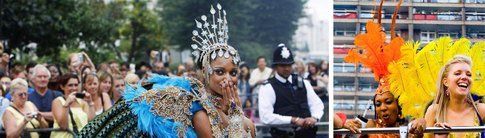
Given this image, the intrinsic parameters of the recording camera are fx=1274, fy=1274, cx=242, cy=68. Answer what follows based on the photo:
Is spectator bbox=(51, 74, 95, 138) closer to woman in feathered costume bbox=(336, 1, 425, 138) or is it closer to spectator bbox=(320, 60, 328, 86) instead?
woman in feathered costume bbox=(336, 1, 425, 138)

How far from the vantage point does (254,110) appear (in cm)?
1897

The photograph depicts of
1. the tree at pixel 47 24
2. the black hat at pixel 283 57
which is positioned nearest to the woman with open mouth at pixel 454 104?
the black hat at pixel 283 57

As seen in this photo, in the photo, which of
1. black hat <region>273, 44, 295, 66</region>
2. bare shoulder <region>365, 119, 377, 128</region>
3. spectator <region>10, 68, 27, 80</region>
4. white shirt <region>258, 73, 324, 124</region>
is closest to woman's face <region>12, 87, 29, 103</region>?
spectator <region>10, 68, 27, 80</region>

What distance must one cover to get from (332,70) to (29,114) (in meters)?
4.55

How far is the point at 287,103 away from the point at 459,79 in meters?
5.15

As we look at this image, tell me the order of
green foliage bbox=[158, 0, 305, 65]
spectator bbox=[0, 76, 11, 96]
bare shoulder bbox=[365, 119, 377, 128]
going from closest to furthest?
1. bare shoulder bbox=[365, 119, 377, 128]
2. spectator bbox=[0, 76, 11, 96]
3. green foliage bbox=[158, 0, 305, 65]

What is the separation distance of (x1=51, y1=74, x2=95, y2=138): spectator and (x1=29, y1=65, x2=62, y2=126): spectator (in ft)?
0.67

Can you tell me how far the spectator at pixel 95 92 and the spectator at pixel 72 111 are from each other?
25 cm

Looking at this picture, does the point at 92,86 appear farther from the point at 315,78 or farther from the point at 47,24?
the point at 47,24

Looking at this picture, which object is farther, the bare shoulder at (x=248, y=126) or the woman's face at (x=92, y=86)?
the woman's face at (x=92, y=86)

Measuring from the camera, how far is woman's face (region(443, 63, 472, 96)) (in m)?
7.91

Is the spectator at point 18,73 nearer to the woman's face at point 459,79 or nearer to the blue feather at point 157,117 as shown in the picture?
the blue feather at point 157,117

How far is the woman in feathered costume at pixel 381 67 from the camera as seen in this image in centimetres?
822

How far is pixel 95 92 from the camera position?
12.7 metres
